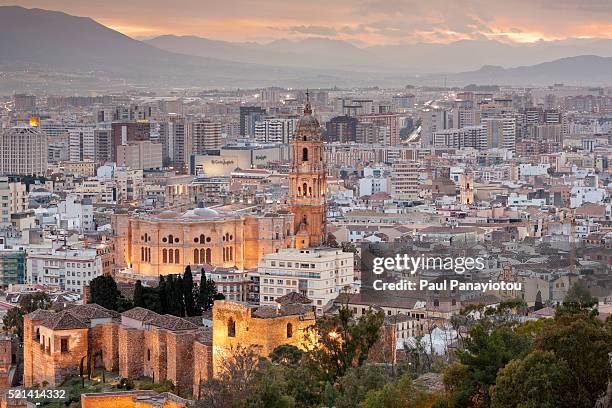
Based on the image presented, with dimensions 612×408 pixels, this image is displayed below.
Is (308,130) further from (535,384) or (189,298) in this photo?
(535,384)

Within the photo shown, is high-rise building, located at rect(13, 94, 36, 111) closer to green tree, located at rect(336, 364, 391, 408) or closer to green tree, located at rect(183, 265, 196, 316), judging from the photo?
green tree, located at rect(183, 265, 196, 316)

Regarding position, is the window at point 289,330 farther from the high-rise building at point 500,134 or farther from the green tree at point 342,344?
the high-rise building at point 500,134

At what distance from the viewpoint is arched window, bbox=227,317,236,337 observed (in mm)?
24469

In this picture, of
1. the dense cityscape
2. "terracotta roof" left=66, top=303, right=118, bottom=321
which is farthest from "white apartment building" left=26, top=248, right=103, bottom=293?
"terracotta roof" left=66, top=303, right=118, bottom=321

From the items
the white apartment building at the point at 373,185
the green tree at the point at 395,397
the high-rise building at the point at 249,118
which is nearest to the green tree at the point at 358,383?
the green tree at the point at 395,397

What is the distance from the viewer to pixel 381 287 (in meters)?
33.6

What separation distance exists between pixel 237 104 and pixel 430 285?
397 feet

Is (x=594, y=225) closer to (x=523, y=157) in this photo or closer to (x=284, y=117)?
(x=523, y=157)

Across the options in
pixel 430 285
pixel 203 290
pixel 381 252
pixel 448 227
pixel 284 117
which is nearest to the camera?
pixel 203 290

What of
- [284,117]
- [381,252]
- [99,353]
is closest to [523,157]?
[284,117]

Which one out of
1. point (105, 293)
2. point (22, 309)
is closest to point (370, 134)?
point (22, 309)

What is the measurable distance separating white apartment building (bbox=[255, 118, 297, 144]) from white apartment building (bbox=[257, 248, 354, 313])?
73.1 meters

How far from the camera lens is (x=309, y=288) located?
32500 mm

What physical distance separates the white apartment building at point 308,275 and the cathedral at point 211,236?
3833 millimetres
